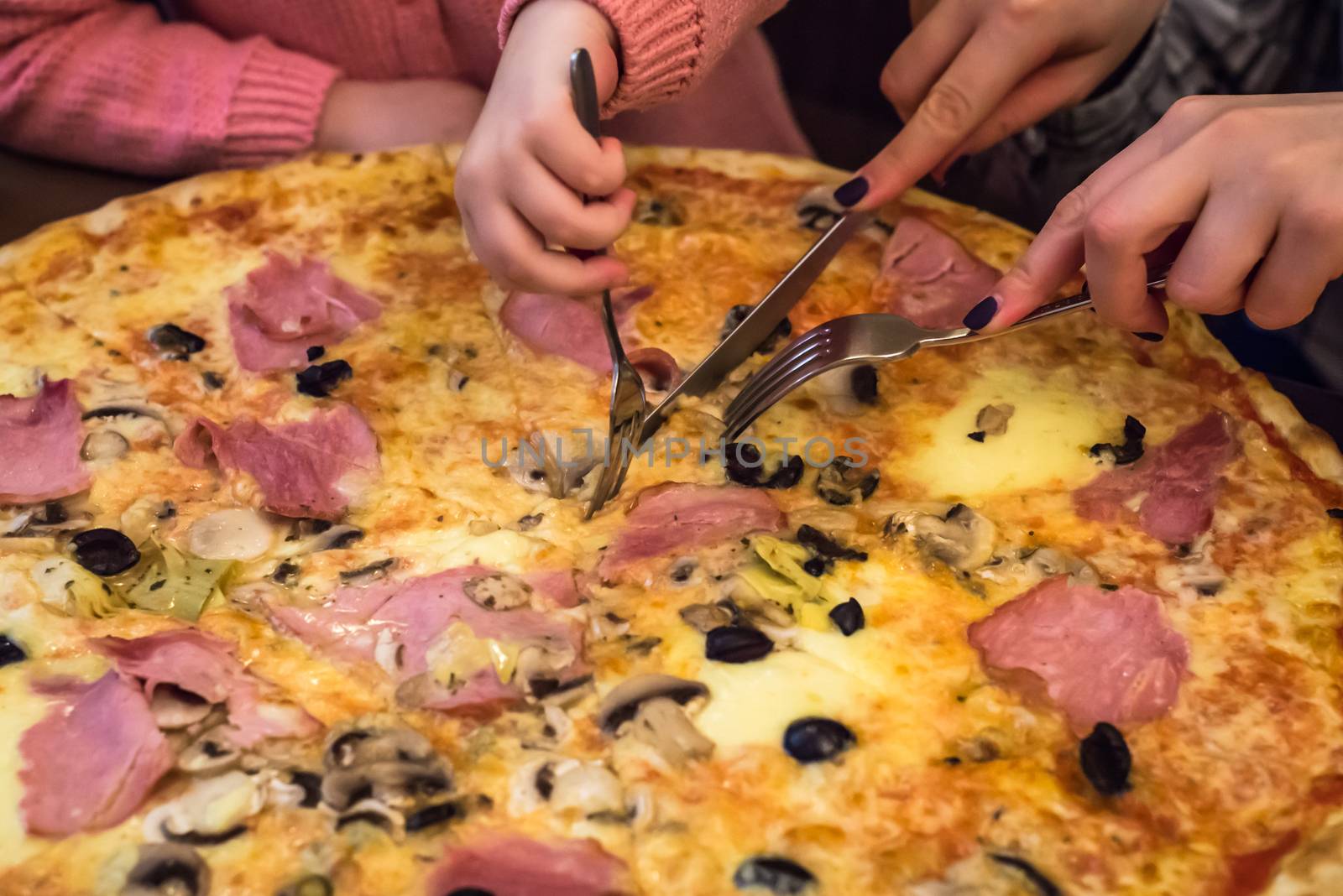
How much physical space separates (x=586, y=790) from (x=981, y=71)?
1.09 meters

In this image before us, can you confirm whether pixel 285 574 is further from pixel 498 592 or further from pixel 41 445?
pixel 41 445

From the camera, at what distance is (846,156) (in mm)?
2736

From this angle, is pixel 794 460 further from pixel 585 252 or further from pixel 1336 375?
pixel 1336 375

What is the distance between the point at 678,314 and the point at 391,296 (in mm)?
431

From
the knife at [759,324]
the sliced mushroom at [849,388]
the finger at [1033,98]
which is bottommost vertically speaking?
the sliced mushroom at [849,388]

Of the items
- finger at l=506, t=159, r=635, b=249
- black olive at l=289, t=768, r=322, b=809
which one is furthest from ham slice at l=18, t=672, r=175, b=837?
finger at l=506, t=159, r=635, b=249

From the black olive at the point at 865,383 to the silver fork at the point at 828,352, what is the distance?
0.08 meters

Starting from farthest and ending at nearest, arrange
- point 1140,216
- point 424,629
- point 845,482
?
point 845,482 → point 424,629 → point 1140,216

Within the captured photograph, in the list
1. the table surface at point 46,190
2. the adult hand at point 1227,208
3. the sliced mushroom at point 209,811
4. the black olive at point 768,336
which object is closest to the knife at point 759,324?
the black olive at point 768,336

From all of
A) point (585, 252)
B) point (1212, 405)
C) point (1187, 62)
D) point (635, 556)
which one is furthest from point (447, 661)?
point (1187, 62)

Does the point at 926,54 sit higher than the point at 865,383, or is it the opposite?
the point at 926,54

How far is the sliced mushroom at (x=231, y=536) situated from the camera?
4.44ft

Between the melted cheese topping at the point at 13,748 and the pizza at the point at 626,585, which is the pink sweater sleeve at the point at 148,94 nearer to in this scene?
the pizza at the point at 626,585

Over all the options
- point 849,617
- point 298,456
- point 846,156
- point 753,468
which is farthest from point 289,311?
point 846,156
